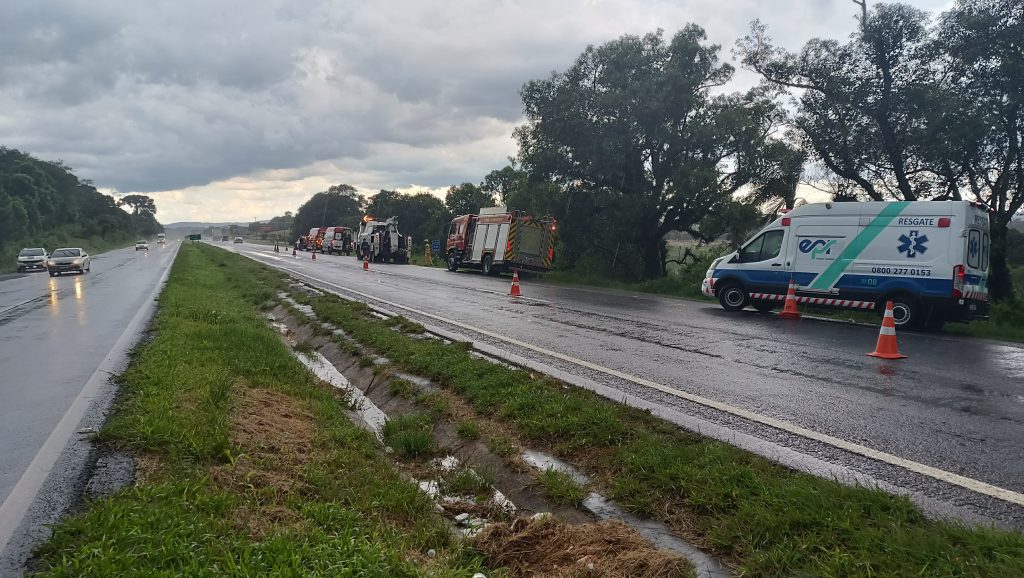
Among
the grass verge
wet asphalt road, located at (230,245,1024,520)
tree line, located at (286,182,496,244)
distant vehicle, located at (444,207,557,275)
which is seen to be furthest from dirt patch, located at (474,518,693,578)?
tree line, located at (286,182,496,244)

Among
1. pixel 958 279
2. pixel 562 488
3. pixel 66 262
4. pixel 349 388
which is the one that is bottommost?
pixel 349 388

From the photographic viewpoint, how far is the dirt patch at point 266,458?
3.71 meters

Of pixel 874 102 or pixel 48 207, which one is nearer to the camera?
pixel 874 102

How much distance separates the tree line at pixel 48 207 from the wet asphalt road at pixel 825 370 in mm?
55337

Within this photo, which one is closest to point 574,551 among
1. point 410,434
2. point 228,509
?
point 228,509

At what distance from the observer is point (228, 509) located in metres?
3.68

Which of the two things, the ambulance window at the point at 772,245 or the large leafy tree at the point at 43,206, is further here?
the large leafy tree at the point at 43,206

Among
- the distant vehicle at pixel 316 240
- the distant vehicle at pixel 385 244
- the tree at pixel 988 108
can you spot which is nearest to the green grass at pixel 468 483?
the tree at pixel 988 108

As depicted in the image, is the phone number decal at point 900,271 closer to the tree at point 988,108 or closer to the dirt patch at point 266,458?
the tree at point 988,108

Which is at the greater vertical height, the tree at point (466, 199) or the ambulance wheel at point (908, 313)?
the tree at point (466, 199)

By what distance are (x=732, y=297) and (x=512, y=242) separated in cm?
1441

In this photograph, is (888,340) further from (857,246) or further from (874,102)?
(874,102)

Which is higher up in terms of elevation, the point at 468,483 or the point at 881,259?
the point at 881,259

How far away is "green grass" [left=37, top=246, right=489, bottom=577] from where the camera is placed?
3049 mm
